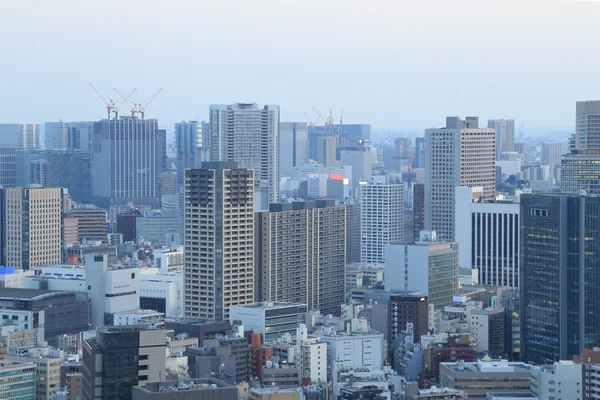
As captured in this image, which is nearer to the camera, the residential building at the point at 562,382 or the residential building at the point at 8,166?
the residential building at the point at 562,382

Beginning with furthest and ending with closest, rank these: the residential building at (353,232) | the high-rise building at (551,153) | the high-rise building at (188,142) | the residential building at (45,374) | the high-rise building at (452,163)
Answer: the high-rise building at (188,142), the high-rise building at (551,153), the high-rise building at (452,163), the residential building at (353,232), the residential building at (45,374)

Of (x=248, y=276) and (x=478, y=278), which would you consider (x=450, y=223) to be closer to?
(x=478, y=278)

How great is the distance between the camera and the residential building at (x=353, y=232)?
107 ft

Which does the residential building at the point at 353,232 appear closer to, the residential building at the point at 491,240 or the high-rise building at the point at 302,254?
the residential building at the point at 491,240

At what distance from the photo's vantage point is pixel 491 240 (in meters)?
30.3

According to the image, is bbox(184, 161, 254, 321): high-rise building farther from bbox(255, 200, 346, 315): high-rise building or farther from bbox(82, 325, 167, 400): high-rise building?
bbox(82, 325, 167, 400): high-rise building

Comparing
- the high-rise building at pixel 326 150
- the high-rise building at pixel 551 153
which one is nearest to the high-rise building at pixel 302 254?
the high-rise building at pixel 551 153

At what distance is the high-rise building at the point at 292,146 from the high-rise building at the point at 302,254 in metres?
17.4

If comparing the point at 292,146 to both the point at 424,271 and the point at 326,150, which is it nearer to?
the point at 326,150

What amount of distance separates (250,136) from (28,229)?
12.7 m

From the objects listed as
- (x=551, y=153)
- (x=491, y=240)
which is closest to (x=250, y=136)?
(x=551, y=153)

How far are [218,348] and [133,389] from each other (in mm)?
5777

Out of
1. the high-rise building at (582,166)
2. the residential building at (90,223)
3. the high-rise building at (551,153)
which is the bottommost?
the residential building at (90,223)

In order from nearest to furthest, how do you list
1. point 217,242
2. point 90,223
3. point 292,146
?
point 217,242 → point 90,223 → point 292,146
